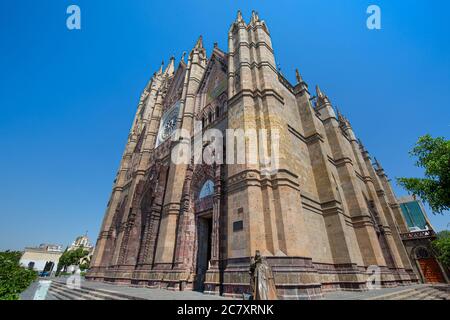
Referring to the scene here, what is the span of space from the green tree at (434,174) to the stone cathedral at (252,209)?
3.62 metres

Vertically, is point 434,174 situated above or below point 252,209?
above

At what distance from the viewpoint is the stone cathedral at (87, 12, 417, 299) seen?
832cm

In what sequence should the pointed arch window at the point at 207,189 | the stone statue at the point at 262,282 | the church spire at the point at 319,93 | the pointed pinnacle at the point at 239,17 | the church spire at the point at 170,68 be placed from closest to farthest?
the stone statue at the point at 262,282 < the pointed arch window at the point at 207,189 < the pointed pinnacle at the point at 239,17 < the church spire at the point at 319,93 < the church spire at the point at 170,68

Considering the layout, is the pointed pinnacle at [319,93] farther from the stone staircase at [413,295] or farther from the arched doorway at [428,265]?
the arched doorway at [428,265]

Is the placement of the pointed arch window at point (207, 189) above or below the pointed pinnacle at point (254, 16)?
below

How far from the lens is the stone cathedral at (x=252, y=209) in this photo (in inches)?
328

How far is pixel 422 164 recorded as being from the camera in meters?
14.7

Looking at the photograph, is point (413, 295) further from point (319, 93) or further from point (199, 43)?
point (199, 43)

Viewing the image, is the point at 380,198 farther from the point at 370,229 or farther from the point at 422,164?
the point at 370,229

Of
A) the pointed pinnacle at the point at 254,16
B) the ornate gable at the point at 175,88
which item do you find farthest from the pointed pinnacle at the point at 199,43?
the pointed pinnacle at the point at 254,16

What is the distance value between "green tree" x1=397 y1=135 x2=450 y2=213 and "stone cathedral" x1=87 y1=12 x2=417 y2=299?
3622 mm

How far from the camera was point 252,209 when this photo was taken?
339 inches

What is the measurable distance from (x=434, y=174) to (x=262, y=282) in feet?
46.1

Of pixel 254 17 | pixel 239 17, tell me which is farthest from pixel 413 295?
pixel 239 17
